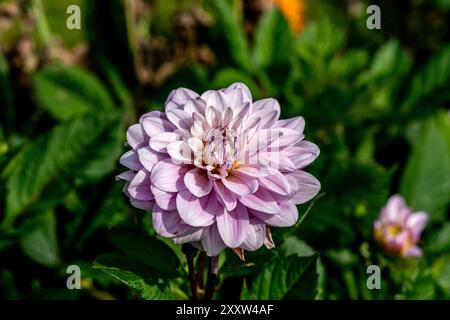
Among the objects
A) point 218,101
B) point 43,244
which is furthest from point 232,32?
point 218,101

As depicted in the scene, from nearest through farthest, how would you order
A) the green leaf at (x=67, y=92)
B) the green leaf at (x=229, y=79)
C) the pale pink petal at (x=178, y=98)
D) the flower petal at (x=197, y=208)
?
the flower petal at (x=197, y=208), the pale pink petal at (x=178, y=98), the green leaf at (x=229, y=79), the green leaf at (x=67, y=92)

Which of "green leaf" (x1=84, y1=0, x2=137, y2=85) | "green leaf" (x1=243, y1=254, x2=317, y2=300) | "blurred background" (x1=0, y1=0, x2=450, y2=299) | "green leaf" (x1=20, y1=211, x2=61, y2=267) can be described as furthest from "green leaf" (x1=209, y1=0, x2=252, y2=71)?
"green leaf" (x1=243, y1=254, x2=317, y2=300)

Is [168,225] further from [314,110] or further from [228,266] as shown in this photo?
[314,110]

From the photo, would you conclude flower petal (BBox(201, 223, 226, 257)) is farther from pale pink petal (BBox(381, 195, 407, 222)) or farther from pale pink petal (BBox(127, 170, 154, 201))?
pale pink petal (BBox(381, 195, 407, 222))

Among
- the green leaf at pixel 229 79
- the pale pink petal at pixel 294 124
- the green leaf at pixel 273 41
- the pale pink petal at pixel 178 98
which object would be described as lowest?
the pale pink petal at pixel 294 124

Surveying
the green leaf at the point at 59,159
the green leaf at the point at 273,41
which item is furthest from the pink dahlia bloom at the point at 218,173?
the green leaf at the point at 273,41

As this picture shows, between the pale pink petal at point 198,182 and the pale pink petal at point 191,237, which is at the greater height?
the pale pink petal at point 198,182

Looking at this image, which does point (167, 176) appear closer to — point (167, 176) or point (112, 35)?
point (167, 176)

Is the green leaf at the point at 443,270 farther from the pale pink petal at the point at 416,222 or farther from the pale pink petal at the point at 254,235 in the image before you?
the pale pink petal at the point at 254,235
